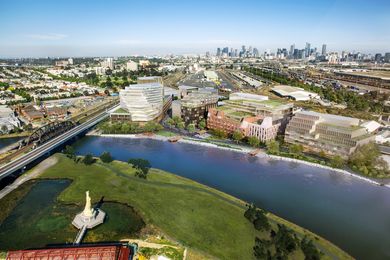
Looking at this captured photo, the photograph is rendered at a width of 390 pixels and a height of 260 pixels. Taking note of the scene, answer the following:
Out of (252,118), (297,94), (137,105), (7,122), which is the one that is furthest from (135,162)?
(297,94)

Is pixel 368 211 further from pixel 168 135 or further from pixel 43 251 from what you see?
pixel 168 135

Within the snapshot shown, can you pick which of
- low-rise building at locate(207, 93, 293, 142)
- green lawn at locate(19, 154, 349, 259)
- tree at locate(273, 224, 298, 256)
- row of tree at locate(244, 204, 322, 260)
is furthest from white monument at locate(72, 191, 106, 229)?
low-rise building at locate(207, 93, 293, 142)

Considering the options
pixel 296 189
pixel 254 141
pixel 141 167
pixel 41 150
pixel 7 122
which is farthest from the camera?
pixel 7 122

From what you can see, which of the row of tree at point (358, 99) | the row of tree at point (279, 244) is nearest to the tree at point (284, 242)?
the row of tree at point (279, 244)

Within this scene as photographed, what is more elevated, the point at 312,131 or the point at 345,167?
the point at 312,131

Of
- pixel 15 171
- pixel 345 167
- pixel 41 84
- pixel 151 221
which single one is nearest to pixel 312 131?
pixel 345 167

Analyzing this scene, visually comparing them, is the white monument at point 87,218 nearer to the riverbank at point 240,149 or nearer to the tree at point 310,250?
the tree at point 310,250

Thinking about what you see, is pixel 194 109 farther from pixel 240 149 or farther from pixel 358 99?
pixel 358 99
